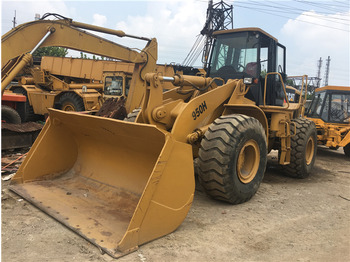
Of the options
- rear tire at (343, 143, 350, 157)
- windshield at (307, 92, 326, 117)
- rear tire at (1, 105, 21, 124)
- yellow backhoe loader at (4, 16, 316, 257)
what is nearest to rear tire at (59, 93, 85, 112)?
rear tire at (1, 105, 21, 124)

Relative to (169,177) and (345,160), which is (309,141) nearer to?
(345,160)

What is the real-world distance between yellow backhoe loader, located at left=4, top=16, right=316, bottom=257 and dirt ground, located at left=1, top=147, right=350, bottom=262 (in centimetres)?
14

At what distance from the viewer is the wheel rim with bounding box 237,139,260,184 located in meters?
4.01

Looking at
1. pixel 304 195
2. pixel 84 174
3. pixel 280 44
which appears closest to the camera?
pixel 84 174

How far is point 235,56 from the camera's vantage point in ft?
16.8

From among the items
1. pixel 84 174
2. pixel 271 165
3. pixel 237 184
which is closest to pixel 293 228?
pixel 237 184

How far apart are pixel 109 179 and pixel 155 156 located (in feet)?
2.76

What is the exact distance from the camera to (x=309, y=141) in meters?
→ 6.01

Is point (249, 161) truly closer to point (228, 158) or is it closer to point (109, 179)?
point (228, 158)

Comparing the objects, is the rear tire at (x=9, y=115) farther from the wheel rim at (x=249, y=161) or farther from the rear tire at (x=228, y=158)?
the wheel rim at (x=249, y=161)

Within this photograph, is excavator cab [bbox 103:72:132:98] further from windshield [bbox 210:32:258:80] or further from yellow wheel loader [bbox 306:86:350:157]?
yellow wheel loader [bbox 306:86:350:157]

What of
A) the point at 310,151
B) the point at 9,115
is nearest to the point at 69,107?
the point at 9,115

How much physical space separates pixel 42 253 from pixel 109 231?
61 centimetres

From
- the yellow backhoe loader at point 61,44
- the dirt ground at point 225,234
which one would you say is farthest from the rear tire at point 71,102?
the dirt ground at point 225,234
